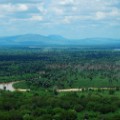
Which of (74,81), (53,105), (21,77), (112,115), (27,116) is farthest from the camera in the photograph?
(21,77)

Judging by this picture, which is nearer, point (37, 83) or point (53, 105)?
point (53, 105)

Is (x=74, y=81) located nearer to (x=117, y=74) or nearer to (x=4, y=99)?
(x=117, y=74)

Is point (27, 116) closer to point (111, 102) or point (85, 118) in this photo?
point (85, 118)

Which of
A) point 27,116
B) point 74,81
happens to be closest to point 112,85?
point 74,81

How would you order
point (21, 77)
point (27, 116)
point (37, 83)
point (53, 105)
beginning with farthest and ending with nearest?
point (21, 77)
point (37, 83)
point (53, 105)
point (27, 116)

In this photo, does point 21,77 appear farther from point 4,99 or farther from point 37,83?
point 4,99

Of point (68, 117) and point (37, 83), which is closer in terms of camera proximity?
point (68, 117)

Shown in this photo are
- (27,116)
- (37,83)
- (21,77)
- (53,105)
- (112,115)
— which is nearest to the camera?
(27,116)

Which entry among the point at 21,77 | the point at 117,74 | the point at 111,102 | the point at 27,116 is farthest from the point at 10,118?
the point at 117,74
